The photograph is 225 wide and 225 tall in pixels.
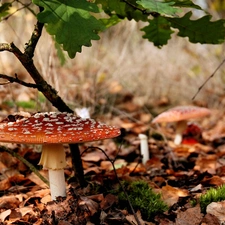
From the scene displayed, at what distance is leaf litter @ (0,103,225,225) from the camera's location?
2.13 metres

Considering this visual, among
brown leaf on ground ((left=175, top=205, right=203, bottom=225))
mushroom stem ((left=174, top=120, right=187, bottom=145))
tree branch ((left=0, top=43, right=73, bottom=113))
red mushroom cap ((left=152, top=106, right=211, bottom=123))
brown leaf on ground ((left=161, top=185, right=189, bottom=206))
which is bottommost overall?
mushroom stem ((left=174, top=120, right=187, bottom=145))

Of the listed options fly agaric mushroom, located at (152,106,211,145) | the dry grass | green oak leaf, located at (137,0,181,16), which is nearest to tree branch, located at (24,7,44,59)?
green oak leaf, located at (137,0,181,16)

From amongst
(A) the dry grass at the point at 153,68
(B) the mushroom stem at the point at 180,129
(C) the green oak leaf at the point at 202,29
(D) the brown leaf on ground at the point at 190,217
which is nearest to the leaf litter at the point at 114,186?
(D) the brown leaf on ground at the point at 190,217

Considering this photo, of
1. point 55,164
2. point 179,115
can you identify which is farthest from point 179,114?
point 55,164

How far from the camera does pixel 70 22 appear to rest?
182 cm

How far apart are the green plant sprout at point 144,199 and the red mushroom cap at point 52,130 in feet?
1.67

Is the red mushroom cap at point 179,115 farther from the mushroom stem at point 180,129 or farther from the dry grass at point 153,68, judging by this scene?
the dry grass at point 153,68

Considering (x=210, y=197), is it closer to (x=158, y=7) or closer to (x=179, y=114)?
(x=158, y=7)

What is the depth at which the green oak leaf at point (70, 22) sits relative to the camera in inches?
71.4

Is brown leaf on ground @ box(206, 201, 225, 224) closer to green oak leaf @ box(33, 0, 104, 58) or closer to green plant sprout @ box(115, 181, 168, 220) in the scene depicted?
green plant sprout @ box(115, 181, 168, 220)

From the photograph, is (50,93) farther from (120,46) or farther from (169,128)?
(120,46)

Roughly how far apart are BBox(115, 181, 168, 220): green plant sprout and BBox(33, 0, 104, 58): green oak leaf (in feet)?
3.36

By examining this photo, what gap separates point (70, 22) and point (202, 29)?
90 centimetres

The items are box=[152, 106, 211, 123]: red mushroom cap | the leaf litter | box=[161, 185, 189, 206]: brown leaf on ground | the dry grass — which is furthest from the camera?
the dry grass
